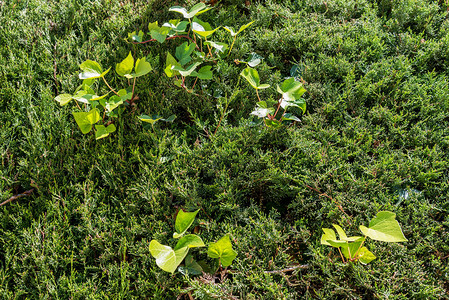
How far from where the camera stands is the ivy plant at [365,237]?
1.65m

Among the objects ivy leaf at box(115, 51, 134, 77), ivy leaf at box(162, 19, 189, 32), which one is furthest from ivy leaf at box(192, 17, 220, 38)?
ivy leaf at box(115, 51, 134, 77)

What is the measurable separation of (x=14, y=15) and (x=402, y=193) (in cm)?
374

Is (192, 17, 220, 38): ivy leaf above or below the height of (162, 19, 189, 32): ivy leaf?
above

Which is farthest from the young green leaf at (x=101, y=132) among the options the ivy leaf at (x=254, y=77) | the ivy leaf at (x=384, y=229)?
the ivy leaf at (x=384, y=229)

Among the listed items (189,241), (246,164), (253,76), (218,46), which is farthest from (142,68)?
(189,241)

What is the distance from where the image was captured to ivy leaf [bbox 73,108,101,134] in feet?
7.36

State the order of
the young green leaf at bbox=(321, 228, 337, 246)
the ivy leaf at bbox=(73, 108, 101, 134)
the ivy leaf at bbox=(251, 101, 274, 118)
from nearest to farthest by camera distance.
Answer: the young green leaf at bbox=(321, 228, 337, 246) → the ivy leaf at bbox=(73, 108, 101, 134) → the ivy leaf at bbox=(251, 101, 274, 118)

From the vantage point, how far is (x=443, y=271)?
6.06ft

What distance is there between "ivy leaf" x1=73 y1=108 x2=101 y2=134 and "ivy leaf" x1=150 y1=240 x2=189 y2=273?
1.04m

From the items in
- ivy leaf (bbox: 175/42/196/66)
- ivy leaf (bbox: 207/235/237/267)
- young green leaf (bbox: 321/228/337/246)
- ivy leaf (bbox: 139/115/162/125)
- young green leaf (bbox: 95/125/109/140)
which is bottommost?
ivy leaf (bbox: 207/235/237/267)

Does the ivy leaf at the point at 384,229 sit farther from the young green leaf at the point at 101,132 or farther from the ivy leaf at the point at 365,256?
the young green leaf at the point at 101,132

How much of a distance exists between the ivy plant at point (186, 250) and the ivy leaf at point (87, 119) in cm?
98

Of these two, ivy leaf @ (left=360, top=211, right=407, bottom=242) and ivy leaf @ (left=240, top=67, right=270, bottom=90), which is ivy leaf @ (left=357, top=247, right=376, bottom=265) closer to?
ivy leaf @ (left=360, top=211, right=407, bottom=242)

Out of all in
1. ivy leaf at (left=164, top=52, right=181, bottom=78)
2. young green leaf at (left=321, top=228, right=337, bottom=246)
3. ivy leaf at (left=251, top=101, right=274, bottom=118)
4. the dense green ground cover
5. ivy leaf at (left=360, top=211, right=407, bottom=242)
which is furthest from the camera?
ivy leaf at (left=164, top=52, right=181, bottom=78)
